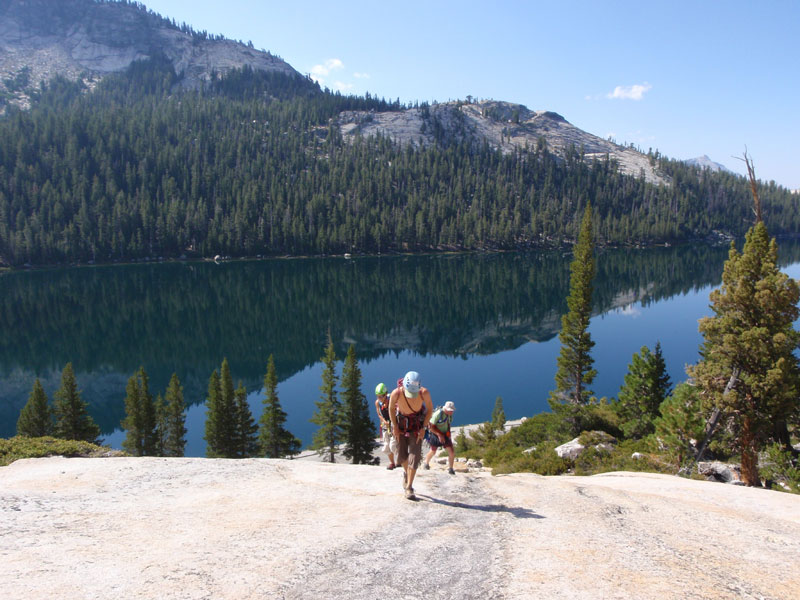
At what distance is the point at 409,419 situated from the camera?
10453mm

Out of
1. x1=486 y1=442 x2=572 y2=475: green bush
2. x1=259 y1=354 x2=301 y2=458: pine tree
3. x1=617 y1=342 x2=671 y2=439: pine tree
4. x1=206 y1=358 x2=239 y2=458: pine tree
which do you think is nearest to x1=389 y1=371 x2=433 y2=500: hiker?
x1=486 y1=442 x2=572 y2=475: green bush

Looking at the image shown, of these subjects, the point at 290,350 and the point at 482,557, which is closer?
the point at 482,557

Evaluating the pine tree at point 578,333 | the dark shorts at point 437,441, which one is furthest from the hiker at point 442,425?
the pine tree at point 578,333

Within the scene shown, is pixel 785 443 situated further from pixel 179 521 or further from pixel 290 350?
pixel 290 350

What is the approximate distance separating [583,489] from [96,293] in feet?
411

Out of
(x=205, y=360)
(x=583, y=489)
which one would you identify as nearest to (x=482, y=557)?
(x=583, y=489)

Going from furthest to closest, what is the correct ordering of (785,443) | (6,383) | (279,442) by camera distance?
(6,383) → (279,442) → (785,443)

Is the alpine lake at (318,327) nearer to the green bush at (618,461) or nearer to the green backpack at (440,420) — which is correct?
the green bush at (618,461)

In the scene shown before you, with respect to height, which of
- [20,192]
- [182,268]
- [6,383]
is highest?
[20,192]

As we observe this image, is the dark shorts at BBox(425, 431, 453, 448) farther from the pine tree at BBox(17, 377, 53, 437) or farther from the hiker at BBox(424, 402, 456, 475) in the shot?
the pine tree at BBox(17, 377, 53, 437)

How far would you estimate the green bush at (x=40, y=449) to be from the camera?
17.2 m

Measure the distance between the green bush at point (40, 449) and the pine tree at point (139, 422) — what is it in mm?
20466

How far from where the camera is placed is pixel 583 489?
40.3 ft

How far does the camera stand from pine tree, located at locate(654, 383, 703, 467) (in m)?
23.0
